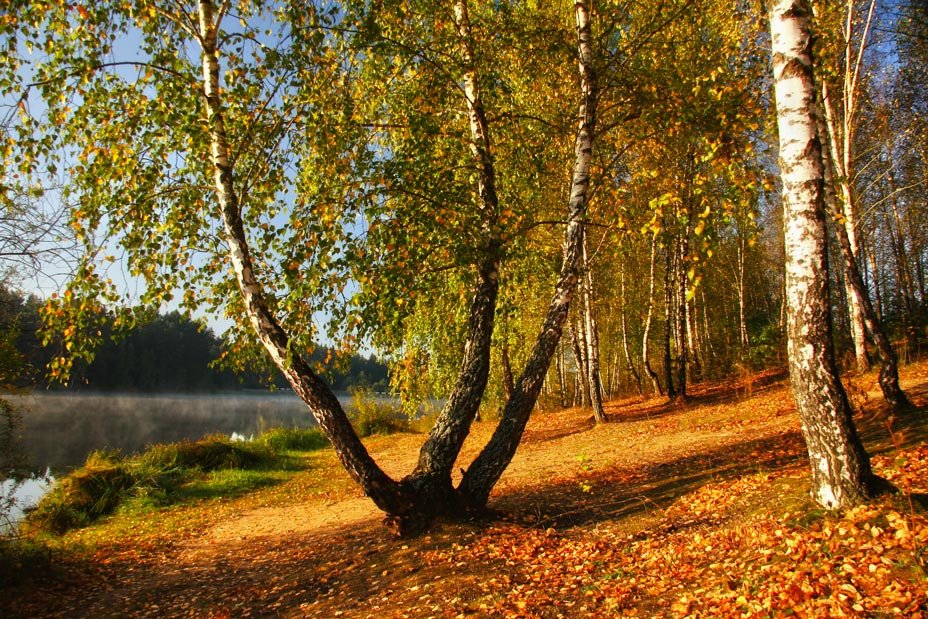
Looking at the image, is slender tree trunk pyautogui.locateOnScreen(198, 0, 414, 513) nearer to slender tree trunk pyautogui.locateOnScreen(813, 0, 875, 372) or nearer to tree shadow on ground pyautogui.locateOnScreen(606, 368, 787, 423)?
slender tree trunk pyautogui.locateOnScreen(813, 0, 875, 372)

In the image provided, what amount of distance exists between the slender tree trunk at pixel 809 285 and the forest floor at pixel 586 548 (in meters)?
0.24

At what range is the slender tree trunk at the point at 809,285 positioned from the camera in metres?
3.78

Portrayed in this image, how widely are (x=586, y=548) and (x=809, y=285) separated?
3215mm

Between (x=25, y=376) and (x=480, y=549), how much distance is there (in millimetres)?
6778

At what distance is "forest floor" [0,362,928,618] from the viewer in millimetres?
3346

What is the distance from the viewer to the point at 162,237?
21.4 feet

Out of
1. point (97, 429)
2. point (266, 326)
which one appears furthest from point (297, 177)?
point (97, 429)

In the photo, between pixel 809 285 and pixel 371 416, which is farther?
pixel 371 416

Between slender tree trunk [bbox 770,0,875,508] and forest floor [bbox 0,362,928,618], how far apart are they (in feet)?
0.80

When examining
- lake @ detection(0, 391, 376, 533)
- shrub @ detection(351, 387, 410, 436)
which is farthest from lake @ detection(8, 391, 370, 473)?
shrub @ detection(351, 387, 410, 436)

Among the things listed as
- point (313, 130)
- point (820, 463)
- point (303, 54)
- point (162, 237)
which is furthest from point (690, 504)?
point (162, 237)

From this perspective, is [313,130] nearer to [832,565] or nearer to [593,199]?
[593,199]

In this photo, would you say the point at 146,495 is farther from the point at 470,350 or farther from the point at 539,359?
the point at 539,359

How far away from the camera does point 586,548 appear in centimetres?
528
